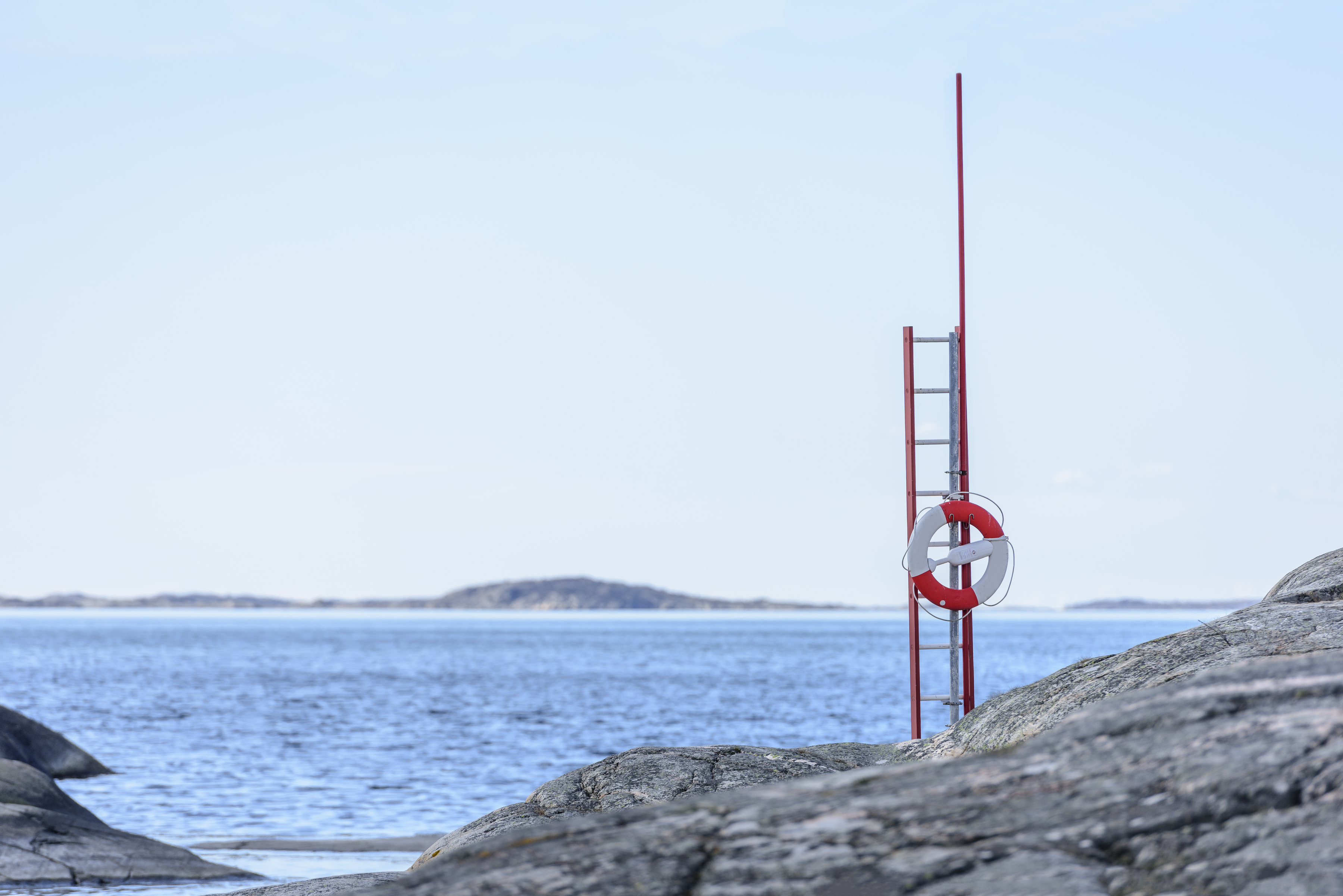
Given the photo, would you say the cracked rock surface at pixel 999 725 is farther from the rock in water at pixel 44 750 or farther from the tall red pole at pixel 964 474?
the rock in water at pixel 44 750

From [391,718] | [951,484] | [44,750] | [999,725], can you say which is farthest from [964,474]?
[391,718]

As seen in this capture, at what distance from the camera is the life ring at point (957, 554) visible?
9258 millimetres

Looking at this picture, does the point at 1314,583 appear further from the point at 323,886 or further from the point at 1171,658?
the point at 323,886

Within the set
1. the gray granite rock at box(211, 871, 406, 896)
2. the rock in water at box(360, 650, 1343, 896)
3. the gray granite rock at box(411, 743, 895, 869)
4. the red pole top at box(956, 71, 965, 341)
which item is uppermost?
the red pole top at box(956, 71, 965, 341)

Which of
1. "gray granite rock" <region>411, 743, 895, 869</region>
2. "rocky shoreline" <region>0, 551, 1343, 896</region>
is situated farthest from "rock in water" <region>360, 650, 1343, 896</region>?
"gray granite rock" <region>411, 743, 895, 869</region>

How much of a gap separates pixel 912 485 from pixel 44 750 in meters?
18.3

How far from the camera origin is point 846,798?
331 centimetres

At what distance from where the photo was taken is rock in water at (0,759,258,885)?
11727 millimetres

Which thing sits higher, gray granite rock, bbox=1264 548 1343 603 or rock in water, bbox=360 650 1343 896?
gray granite rock, bbox=1264 548 1343 603

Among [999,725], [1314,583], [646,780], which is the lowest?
[646,780]

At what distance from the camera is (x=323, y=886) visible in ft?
25.6

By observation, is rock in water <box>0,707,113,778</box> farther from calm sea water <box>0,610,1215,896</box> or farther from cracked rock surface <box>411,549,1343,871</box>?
cracked rock surface <box>411,549,1343,871</box>

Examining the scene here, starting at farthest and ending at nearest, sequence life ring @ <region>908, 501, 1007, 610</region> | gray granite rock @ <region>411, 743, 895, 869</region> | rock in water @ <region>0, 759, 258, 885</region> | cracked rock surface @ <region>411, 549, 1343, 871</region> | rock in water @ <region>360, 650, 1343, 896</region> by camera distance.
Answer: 1. rock in water @ <region>0, 759, 258, 885</region>
2. life ring @ <region>908, 501, 1007, 610</region>
3. gray granite rock @ <region>411, 743, 895, 869</region>
4. cracked rock surface @ <region>411, 549, 1343, 871</region>
5. rock in water @ <region>360, 650, 1343, 896</region>

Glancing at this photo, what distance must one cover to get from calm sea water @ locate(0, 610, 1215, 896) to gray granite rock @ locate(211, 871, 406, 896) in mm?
4334
